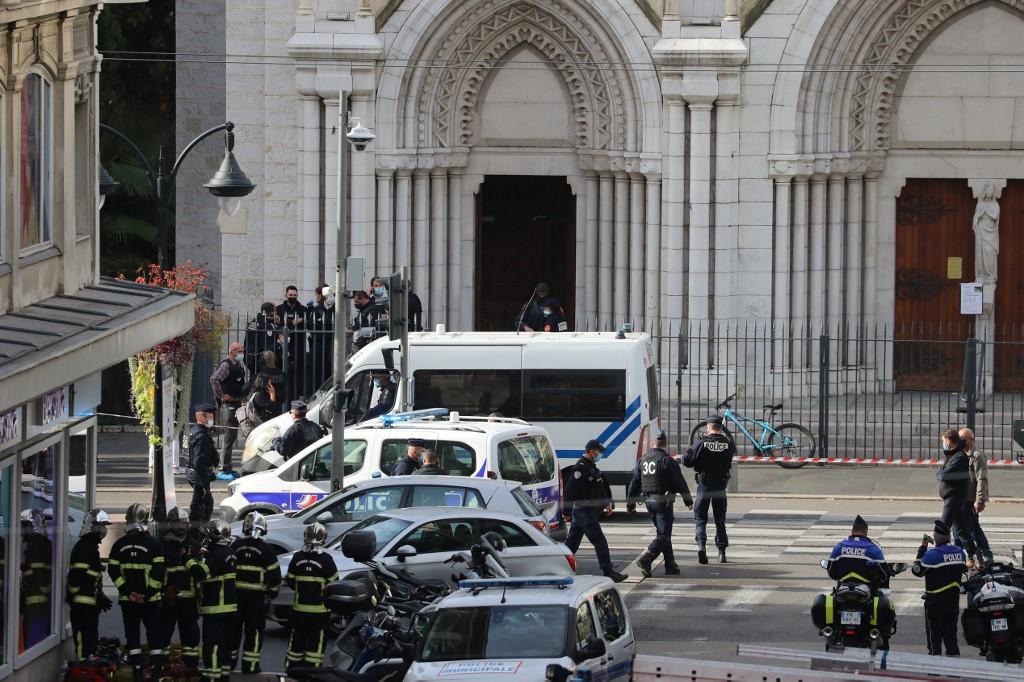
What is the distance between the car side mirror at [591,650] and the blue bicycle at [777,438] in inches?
533

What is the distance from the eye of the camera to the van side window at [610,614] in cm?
1512

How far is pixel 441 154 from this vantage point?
30.8m

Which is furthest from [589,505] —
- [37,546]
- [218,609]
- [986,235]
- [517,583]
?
[986,235]

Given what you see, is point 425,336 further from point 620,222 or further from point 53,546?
point 53,546

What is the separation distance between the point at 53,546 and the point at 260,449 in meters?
8.50

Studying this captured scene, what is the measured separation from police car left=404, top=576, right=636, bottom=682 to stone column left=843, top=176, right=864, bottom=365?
619 inches

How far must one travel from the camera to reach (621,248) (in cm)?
3052

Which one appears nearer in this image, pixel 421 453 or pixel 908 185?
pixel 421 453

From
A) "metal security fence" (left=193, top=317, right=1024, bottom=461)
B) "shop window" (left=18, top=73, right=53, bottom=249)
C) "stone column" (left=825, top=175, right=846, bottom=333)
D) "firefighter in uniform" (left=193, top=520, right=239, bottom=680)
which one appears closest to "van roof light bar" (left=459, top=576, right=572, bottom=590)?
"firefighter in uniform" (left=193, top=520, right=239, bottom=680)

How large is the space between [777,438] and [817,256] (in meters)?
3.00

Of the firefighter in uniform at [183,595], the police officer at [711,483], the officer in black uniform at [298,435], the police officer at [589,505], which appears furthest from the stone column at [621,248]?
the firefighter in uniform at [183,595]

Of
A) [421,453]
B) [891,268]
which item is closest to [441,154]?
[891,268]

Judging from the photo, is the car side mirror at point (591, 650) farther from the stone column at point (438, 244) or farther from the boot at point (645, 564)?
the stone column at point (438, 244)

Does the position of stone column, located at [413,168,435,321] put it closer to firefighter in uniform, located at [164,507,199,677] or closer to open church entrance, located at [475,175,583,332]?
open church entrance, located at [475,175,583,332]
